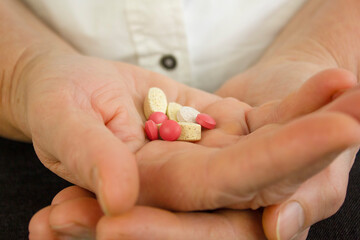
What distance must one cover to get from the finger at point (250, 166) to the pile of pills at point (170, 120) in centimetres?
22

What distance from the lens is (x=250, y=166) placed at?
542 mm

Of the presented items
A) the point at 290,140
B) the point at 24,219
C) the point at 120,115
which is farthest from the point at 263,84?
the point at 24,219

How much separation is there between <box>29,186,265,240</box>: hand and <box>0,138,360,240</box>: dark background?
27 centimetres

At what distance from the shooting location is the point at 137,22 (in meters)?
1.36

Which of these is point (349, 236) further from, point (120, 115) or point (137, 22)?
point (137, 22)

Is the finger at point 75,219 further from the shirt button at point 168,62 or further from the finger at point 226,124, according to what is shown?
the shirt button at point 168,62

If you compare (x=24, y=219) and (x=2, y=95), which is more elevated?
(x=2, y=95)

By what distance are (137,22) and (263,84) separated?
547 mm

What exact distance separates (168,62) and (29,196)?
2.39 feet

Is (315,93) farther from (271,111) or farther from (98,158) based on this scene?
(98,158)

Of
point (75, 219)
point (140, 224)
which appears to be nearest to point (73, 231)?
point (75, 219)

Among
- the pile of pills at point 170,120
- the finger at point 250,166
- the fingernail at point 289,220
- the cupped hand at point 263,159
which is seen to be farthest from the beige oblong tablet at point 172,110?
the fingernail at point 289,220

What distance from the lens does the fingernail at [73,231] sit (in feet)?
2.05

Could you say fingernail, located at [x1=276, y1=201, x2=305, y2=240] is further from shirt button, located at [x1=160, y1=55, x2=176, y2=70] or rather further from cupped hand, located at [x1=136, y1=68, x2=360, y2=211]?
shirt button, located at [x1=160, y1=55, x2=176, y2=70]
